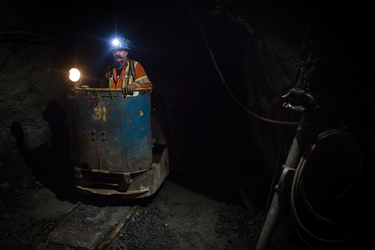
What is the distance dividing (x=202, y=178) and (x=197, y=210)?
3.79 ft

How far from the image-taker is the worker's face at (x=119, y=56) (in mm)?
4418

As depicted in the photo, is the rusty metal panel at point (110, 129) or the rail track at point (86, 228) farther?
the rusty metal panel at point (110, 129)

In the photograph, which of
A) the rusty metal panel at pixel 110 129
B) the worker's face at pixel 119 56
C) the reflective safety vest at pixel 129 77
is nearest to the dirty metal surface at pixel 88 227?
the rusty metal panel at pixel 110 129

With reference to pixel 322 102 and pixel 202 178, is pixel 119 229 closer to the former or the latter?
pixel 202 178

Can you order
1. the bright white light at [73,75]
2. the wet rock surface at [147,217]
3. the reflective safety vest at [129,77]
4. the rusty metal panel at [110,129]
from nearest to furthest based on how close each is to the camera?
the wet rock surface at [147,217] → the rusty metal panel at [110,129] → the bright white light at [73,75] → the reflective safety vest at [129,77]

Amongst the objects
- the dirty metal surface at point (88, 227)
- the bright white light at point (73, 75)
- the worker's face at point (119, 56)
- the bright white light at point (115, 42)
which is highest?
the bright white light at point (115, 42)

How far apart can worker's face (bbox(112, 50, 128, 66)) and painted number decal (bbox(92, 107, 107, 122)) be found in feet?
4.68

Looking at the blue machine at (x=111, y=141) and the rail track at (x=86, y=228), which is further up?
the blue machine at (x=111, y=141)

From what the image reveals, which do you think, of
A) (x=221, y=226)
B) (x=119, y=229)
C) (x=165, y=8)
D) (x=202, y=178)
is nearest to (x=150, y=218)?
(x=119, y=229)

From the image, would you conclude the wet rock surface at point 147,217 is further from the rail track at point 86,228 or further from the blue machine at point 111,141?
the blue machine at point 111,141

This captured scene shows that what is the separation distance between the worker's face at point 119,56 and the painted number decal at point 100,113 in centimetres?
143

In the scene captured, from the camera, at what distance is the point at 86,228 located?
3.37 meters

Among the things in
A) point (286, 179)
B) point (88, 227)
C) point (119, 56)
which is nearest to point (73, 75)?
point (119, 56)

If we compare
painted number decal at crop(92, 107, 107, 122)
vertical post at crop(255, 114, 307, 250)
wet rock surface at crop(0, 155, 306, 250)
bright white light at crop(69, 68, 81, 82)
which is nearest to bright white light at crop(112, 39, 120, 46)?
bright white light at crop(69, 68, 81, 82)
